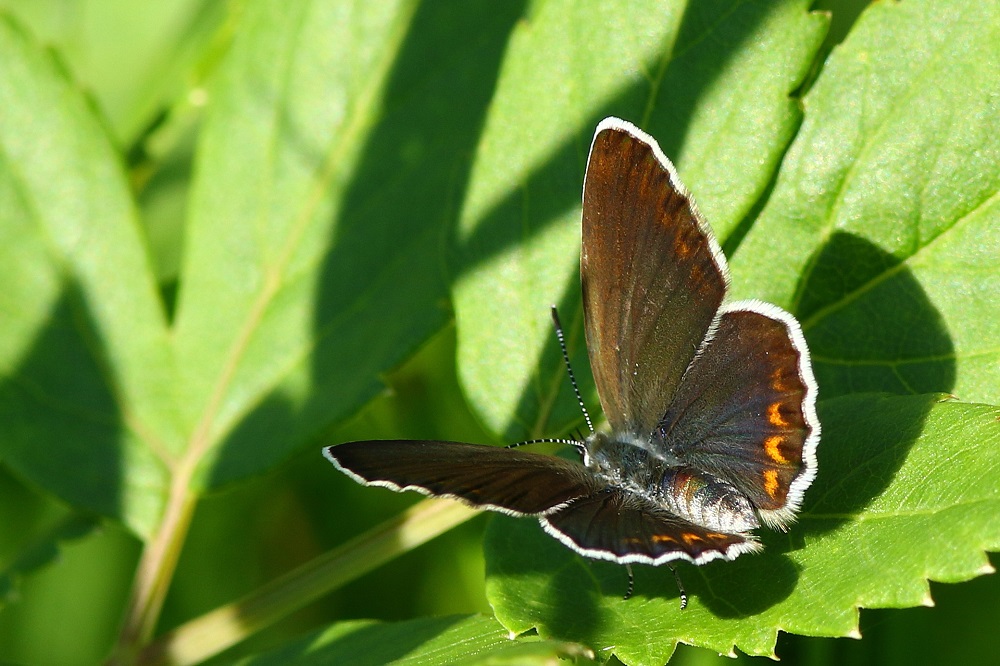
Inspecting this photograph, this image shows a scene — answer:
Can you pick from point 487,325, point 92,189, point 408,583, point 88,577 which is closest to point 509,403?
point 487,325

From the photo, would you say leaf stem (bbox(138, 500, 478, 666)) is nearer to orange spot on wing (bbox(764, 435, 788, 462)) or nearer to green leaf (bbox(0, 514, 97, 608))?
green leaf (bbox(0, 514, 97, 608))

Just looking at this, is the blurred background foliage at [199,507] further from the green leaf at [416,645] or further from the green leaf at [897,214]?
the green leaf at [897,214]

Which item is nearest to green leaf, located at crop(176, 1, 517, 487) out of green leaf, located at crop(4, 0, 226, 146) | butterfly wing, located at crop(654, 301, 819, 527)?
butterfly wing, located at crop(654, 301, 819, 527)

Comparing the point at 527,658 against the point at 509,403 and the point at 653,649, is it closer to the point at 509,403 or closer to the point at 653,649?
the point at 653,649

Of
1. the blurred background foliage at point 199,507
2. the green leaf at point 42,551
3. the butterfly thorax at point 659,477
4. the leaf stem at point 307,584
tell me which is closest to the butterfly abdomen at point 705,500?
the butterfly thorax at point 659,477

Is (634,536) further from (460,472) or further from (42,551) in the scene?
(42,551)
